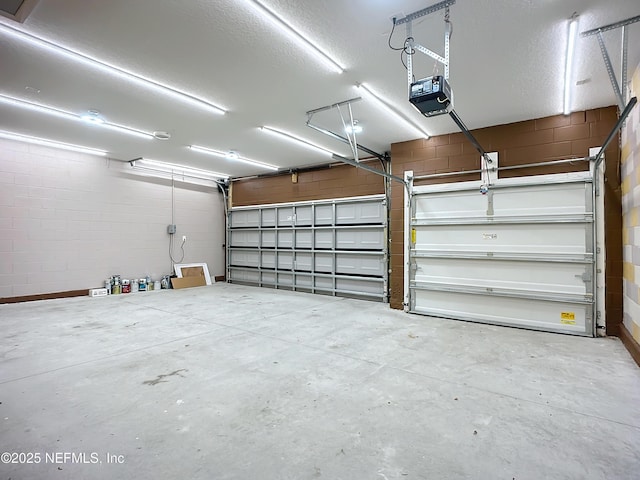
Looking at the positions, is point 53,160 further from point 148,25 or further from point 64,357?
point 148,25

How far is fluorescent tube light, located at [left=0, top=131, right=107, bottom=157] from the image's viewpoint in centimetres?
532

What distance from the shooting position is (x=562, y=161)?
4109 mm

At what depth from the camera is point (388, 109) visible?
13.6 ft

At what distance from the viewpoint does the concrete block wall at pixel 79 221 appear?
5.56 meters

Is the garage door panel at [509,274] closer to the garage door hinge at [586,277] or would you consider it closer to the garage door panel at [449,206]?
the garage door hinge at [586,277]

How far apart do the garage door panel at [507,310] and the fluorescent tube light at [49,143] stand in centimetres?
656

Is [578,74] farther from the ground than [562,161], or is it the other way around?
[578,74]

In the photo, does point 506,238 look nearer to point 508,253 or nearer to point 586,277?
point 508,253

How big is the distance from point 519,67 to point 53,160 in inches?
295

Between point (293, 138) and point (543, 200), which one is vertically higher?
point (293, 138)

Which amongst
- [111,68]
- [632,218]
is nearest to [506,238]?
[632,218]

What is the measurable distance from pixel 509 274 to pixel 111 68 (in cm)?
528

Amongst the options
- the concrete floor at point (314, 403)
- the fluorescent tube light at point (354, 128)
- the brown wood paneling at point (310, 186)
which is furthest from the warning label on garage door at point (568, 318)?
the fluorescent tube light at point (354, 128)

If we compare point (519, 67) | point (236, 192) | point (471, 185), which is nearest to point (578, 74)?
point (519, 67)
